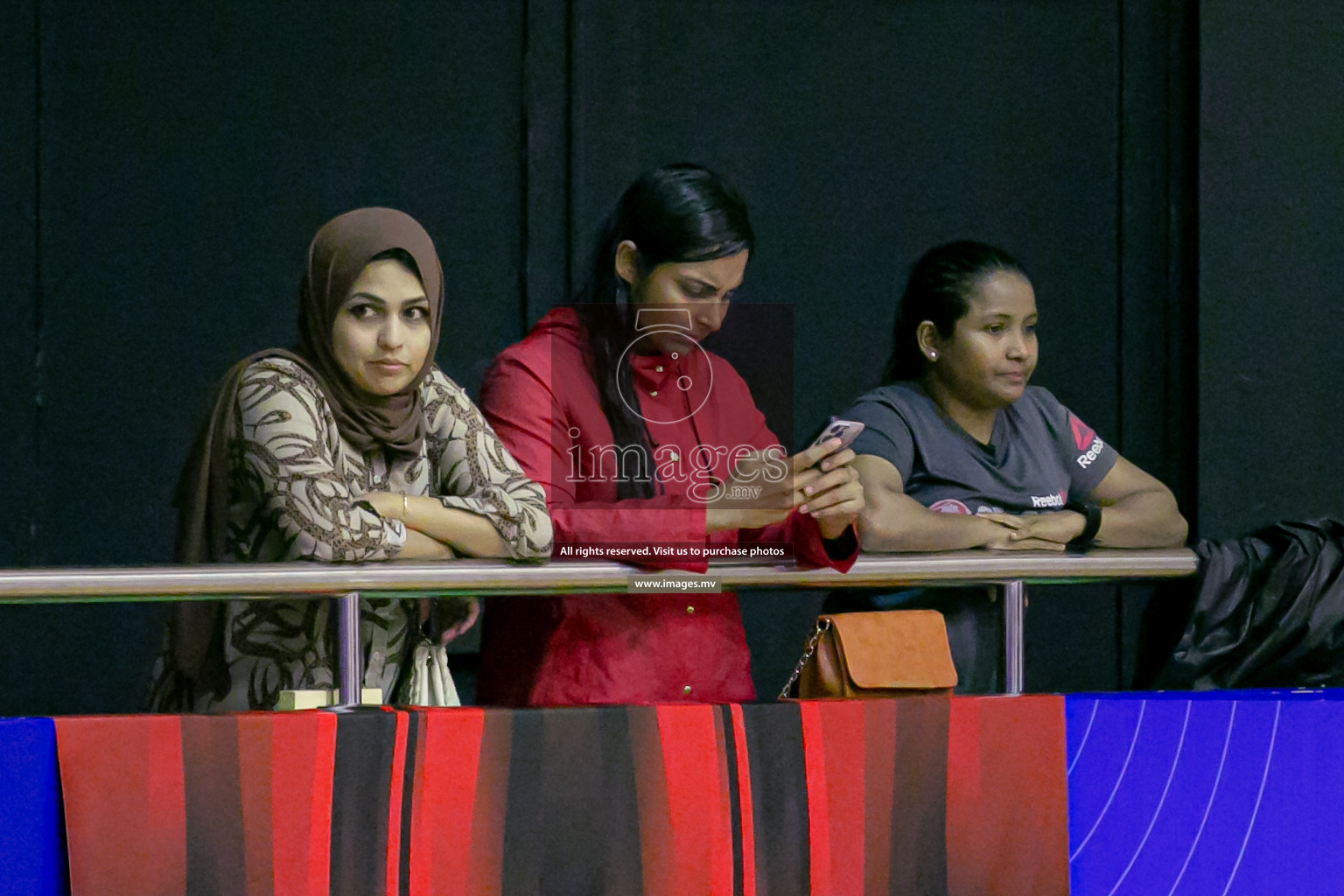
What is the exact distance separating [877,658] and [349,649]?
1.92ft

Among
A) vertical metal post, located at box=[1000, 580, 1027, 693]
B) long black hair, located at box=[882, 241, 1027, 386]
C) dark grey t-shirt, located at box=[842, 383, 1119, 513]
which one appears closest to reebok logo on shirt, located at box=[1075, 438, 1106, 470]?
dark grey t-shirt, located at box=[842, 383, 1119, 513]

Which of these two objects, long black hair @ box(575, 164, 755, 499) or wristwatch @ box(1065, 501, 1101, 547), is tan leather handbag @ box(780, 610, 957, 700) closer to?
long black hair @ box(575, 164, 755, 499)

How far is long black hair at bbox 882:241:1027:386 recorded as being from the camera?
97.7 inches

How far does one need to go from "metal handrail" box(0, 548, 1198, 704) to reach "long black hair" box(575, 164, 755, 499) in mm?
286

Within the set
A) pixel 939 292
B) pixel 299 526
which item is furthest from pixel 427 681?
pixel 939 292

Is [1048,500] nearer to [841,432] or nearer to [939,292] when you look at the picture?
[939,292]

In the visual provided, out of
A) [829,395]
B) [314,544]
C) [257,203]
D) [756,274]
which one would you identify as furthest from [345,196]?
[314,544]

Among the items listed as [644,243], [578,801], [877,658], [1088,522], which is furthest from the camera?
[1088,522]

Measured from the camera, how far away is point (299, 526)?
1767 mm

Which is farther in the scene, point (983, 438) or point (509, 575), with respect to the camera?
point (983, 438)

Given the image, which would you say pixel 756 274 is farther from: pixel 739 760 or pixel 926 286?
pixel 739 760

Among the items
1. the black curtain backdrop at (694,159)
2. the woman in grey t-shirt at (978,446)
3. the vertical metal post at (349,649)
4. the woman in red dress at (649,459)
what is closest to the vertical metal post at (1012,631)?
the woman in red dress at (649,459)

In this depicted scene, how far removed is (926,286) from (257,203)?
1.81 metres

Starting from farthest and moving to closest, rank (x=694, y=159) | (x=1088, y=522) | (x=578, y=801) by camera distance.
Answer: (x=694, y=159) < (x=1088, y=522) < (x=578, y=801)
